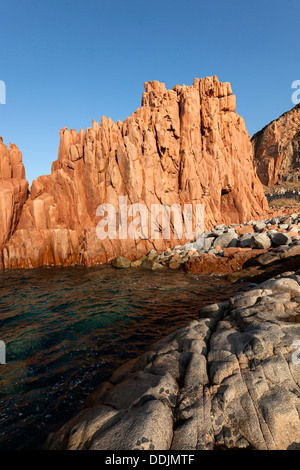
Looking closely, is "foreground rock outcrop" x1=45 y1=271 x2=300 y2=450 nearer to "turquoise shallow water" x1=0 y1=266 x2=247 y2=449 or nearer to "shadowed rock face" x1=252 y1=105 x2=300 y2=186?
"turquoise shallow water" x1=0 y1=266 x2=247 y2=449

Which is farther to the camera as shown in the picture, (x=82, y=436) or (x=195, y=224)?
(x=195, y=224)

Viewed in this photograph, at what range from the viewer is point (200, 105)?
1254 inches

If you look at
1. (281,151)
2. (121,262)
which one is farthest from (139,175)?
(281,151)

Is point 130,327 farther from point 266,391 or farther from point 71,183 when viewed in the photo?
point 71,183

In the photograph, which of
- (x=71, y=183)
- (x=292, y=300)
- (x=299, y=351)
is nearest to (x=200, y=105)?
(x=71, y=183)

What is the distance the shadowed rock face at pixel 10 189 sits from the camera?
24.4m

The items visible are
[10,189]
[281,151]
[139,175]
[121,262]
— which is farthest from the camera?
[281,151]

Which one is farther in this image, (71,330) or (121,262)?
(121,262)

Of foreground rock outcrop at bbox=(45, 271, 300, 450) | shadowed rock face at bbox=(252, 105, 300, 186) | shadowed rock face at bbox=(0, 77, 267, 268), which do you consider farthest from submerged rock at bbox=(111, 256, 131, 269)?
shadowed rock face at bbox=(252, 105, 300, 186)

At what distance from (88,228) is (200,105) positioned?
23648 millimetres

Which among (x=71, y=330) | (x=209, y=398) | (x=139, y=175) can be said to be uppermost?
(x=139, y=175)

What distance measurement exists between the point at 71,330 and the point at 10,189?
72.5 ft

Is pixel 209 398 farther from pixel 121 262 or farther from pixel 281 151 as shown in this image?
pixel 281 151

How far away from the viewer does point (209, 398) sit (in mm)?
4207
